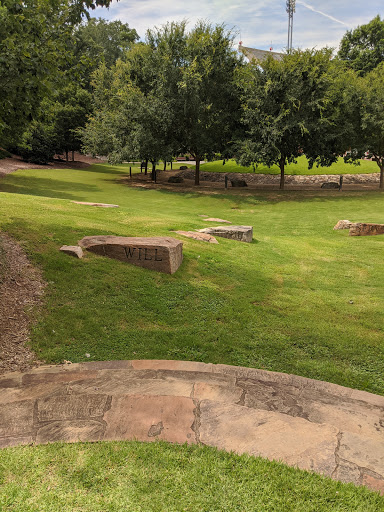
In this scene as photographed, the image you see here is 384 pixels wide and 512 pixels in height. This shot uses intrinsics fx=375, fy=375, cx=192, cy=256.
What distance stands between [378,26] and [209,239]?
195 feet

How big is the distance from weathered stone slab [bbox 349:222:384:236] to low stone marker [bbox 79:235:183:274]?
986 centimetres

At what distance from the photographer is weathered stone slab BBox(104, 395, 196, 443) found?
11.2ft

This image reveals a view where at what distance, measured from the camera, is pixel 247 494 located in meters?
2.82

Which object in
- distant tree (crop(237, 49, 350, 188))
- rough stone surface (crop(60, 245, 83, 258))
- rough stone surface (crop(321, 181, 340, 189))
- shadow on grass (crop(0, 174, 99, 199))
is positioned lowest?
rough stone surface (crop(60, 245, 83, 258))

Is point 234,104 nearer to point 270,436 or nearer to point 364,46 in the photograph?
point 270,436

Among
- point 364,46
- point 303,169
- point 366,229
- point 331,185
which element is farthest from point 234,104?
point 364,46

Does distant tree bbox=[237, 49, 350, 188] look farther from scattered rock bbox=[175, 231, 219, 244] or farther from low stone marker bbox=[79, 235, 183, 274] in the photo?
low stone marker bbox=[79, 235, 183, 274]

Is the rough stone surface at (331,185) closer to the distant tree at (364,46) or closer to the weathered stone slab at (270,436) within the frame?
the distant tree at (364,46)

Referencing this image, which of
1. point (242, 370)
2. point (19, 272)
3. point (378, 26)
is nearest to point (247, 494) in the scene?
point (242, 370)

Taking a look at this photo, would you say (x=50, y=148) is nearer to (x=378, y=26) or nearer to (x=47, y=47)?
(x=47, y=47)

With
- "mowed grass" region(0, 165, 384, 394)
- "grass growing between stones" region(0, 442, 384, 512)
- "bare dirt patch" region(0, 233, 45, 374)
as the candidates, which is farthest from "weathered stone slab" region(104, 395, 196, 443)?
"bare dirt patch" region(0, 233, 45, 374)

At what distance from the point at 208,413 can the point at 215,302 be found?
11.9ft

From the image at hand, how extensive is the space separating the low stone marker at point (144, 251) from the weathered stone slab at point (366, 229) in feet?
32.3

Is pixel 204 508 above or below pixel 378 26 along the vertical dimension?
below
